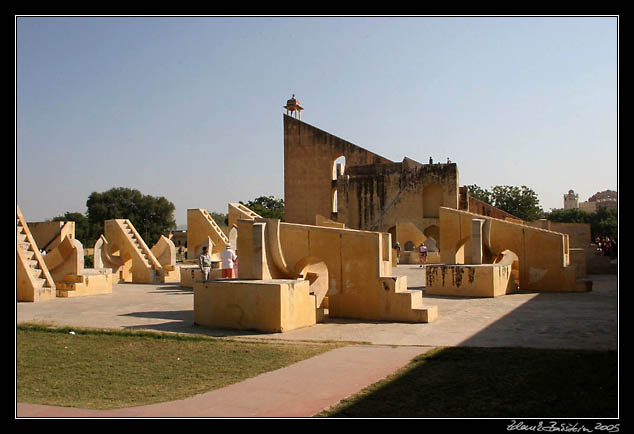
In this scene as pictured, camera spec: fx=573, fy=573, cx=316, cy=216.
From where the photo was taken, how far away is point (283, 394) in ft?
17.2

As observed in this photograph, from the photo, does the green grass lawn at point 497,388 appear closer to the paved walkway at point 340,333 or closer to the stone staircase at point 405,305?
the paved walkway at point 340,333

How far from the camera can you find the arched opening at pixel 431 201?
34125 millimetres

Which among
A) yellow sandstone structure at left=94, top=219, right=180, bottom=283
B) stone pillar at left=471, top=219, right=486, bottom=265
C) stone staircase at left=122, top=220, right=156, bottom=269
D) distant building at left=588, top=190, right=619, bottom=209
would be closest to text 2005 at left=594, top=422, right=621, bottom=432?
stone pillar at left=471, top=219, right=486, bottom=265

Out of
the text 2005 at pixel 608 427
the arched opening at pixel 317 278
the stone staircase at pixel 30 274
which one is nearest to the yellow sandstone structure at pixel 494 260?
the arched opening at pixel 317 278

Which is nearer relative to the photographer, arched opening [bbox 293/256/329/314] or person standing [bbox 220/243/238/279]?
arched opening [bbox 293/256/329/314]

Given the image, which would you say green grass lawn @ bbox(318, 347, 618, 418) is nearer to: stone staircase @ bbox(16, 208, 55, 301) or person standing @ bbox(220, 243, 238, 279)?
person standing @ bbox(220, 243, 238, 279)

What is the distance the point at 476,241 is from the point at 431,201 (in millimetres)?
20519

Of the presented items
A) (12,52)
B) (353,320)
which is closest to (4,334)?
(12,52)

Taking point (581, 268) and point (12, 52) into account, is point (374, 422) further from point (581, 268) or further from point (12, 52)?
point (581, 268)

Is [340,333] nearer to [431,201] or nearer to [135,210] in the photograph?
[431,201]

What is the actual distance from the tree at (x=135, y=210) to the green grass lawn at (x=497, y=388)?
51.9m

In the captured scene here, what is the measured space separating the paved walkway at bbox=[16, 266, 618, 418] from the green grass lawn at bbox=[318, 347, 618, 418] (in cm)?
30

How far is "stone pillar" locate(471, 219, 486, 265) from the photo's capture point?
1405 centimetres

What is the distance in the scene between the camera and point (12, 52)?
4.83 meters
